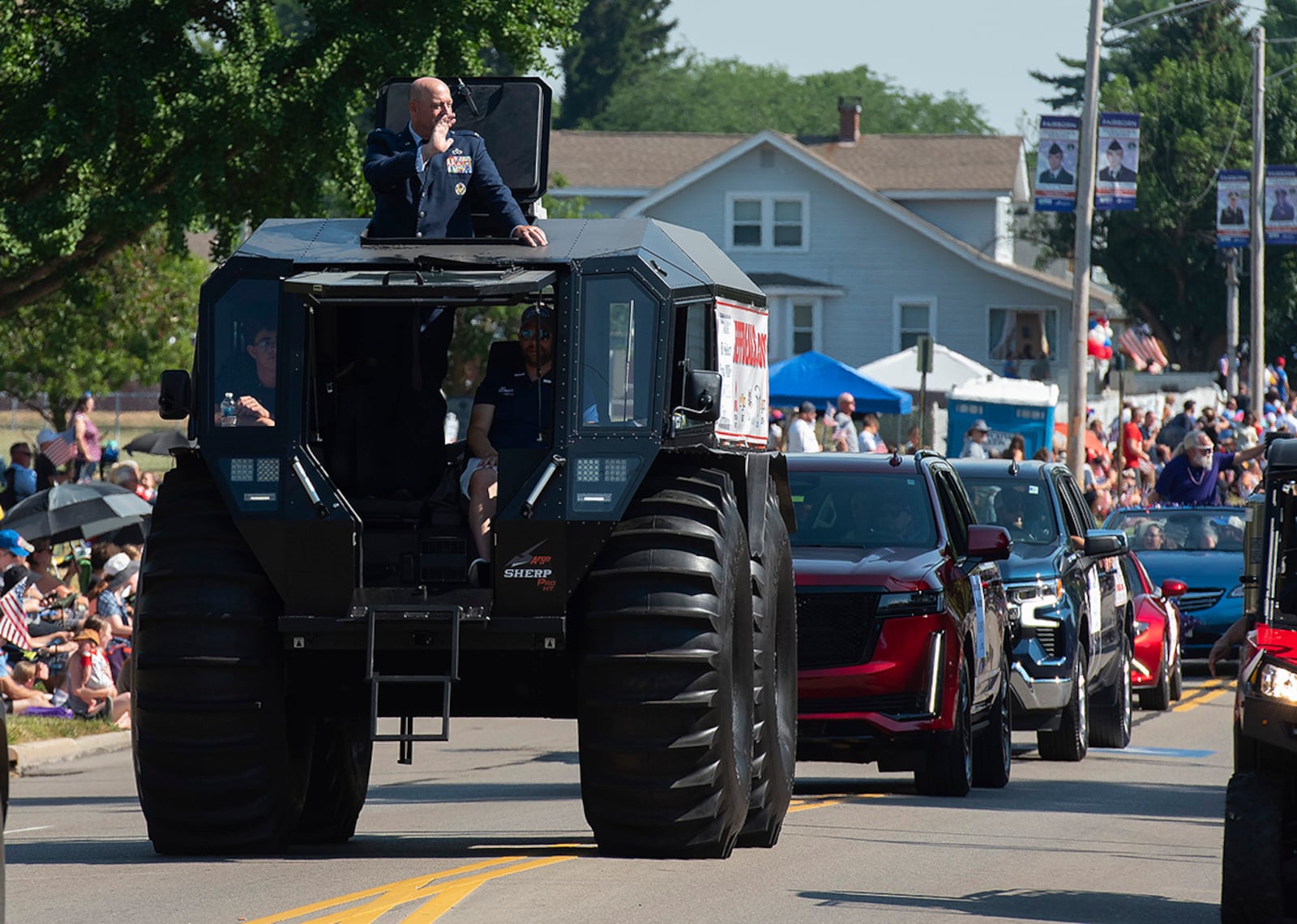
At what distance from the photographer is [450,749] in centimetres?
1777

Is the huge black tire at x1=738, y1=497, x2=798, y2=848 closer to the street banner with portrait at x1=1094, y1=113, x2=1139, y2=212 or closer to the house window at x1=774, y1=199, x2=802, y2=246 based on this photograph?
the street banner with portrait at x1=1094, y1=113, x2=1139, y2=212

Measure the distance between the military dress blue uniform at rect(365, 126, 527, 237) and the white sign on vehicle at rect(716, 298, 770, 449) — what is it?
103cm

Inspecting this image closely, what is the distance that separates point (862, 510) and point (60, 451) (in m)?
20.3

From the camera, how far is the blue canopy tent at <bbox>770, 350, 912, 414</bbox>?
35.9 m

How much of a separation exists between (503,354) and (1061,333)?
5438 centimetres

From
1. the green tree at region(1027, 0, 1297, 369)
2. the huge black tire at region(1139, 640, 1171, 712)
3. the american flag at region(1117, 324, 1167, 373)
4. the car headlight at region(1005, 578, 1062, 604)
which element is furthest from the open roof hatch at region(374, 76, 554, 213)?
the green tree at region(1027, 0, 1297, 369)

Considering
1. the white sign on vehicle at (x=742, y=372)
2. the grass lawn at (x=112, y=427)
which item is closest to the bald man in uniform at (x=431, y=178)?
the white sign on vehicle at (x=742, y=372)

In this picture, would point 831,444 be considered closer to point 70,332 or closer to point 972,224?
point 70,332

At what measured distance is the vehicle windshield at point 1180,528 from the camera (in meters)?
25.2

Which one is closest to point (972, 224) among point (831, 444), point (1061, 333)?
point (1061, 333)

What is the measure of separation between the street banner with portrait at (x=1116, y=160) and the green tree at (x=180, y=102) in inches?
490

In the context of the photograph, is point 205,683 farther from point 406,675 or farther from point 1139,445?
point 1139,445

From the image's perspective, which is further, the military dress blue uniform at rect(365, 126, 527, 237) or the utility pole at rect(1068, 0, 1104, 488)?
the utility pole at rect(1068, 0, 1104, 488)

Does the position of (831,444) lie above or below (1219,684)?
above
